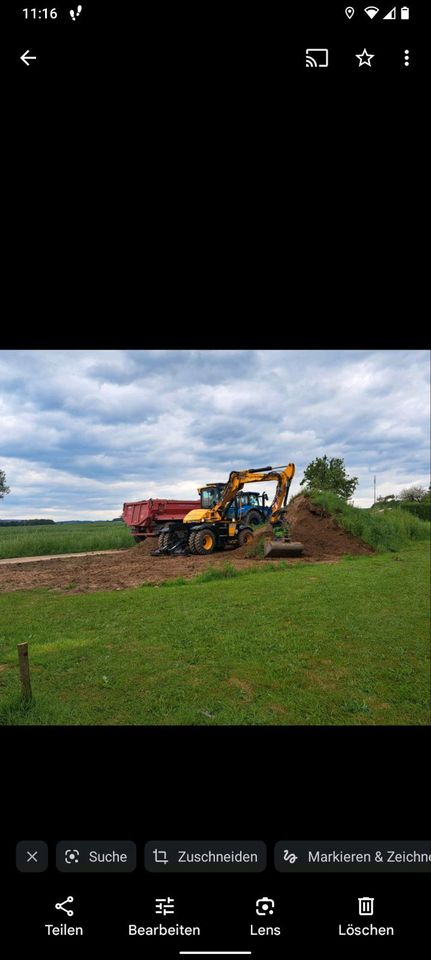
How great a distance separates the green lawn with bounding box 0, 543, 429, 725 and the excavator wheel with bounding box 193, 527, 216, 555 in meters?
0.46

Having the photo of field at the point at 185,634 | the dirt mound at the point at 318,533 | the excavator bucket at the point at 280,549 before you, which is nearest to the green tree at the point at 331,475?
the photo of field at the point at 185,634

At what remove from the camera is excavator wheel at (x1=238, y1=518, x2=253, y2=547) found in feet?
16.8

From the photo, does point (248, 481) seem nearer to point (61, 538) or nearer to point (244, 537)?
point (61, 538)

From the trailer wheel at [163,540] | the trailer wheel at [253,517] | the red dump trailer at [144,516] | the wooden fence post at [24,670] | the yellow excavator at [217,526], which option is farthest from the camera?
the trailer wheel at [253,517]

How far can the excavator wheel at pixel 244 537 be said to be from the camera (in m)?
5.13

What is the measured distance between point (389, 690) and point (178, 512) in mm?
1752
